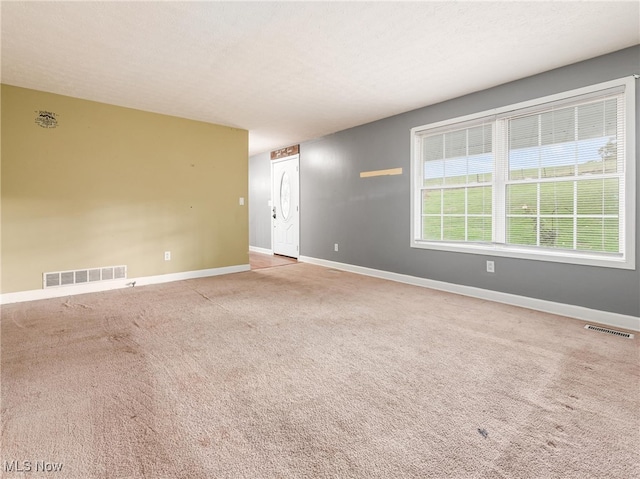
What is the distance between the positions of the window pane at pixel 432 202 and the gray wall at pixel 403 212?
245 millimetres

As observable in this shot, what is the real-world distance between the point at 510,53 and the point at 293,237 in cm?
503

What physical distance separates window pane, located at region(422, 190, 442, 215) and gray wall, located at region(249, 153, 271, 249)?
13.5ft

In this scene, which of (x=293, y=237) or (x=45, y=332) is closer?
(x=45, y=332)

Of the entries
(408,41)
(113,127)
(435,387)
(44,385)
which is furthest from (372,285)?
(113,127)

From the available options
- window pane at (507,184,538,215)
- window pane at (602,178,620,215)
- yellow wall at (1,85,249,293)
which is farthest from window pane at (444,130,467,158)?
yellow wall at (1,85,249,293)

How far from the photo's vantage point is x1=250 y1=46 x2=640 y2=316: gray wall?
2.99m

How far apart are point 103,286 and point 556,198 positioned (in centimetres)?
558

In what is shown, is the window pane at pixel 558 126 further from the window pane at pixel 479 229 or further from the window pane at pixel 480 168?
the window pane at pixel 479 229

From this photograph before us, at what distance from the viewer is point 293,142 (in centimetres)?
663

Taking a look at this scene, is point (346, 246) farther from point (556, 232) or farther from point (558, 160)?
point (558, 160)

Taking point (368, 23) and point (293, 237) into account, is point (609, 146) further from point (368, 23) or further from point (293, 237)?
point (293, 237)

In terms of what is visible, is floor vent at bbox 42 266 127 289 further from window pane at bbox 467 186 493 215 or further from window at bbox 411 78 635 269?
window pane at bbox 467 186 493 215

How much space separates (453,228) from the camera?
4.24m

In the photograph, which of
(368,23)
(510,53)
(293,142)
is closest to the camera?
(368,23)
